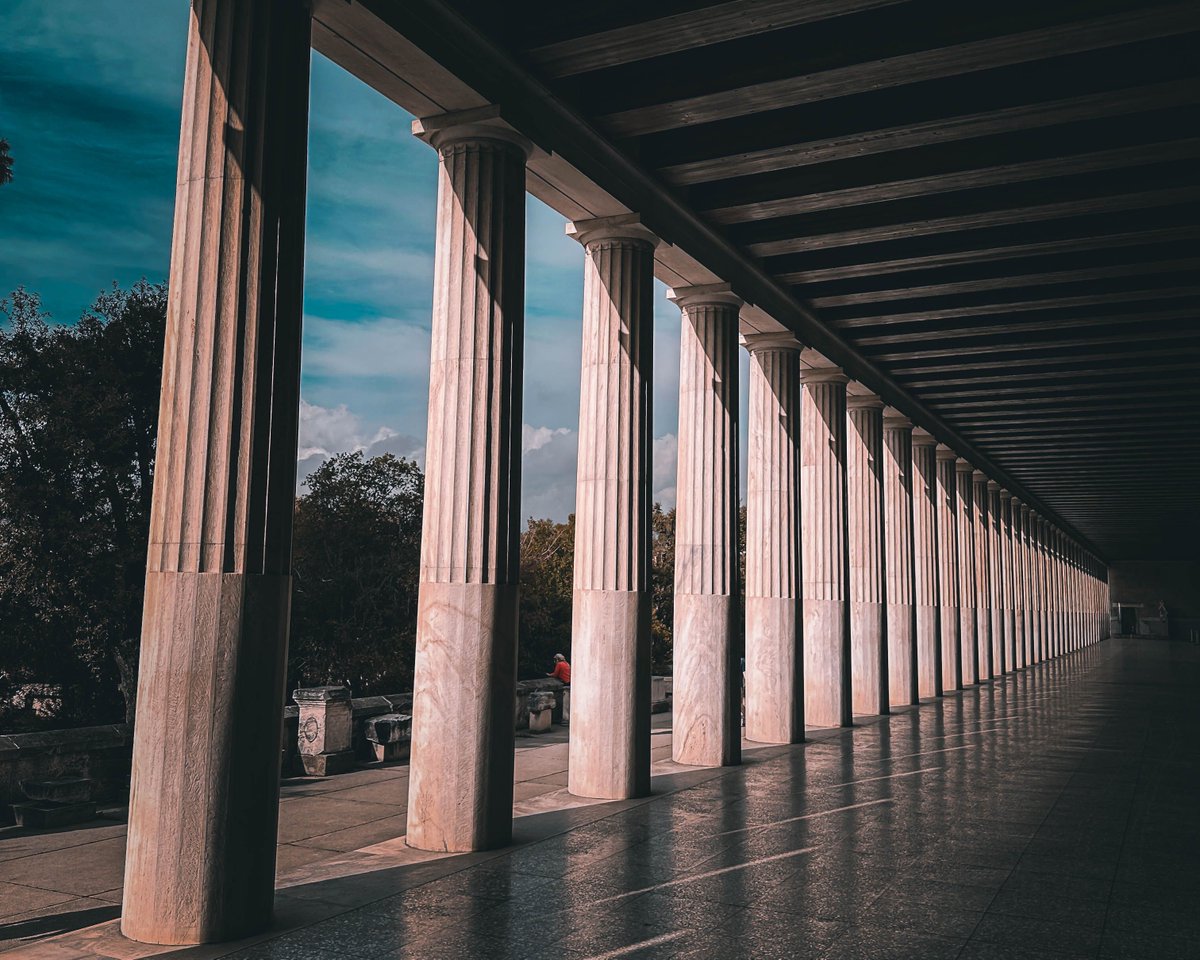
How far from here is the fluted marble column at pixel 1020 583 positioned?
57781 mm

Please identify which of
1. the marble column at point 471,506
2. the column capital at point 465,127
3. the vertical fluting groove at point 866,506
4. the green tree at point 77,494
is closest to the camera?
the marble column at point 471,506

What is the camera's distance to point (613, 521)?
1541 cm

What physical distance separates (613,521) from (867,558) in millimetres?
15950

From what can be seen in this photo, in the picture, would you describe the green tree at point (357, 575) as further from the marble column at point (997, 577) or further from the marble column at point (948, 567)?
the marble column at point (997, 577)

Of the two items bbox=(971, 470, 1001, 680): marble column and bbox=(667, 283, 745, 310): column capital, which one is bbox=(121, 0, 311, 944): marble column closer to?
bbox=(667, 283, 745, 310): column capital

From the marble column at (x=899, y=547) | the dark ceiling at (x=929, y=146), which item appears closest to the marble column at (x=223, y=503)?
the dark ceiling at (x=929, y=146)

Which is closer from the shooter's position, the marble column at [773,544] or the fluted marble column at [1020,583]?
the marble column at [773,544]

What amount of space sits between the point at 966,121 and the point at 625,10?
18.1 ft

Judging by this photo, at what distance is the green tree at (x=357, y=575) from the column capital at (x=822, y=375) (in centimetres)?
2450

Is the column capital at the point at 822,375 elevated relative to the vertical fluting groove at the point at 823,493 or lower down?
elevated

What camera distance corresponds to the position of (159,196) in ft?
326

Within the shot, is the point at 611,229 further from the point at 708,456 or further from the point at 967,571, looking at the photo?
the point at 967,571

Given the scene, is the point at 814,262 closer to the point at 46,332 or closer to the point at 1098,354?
the point at 1098,354

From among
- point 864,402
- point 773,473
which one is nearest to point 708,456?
point 773,473
